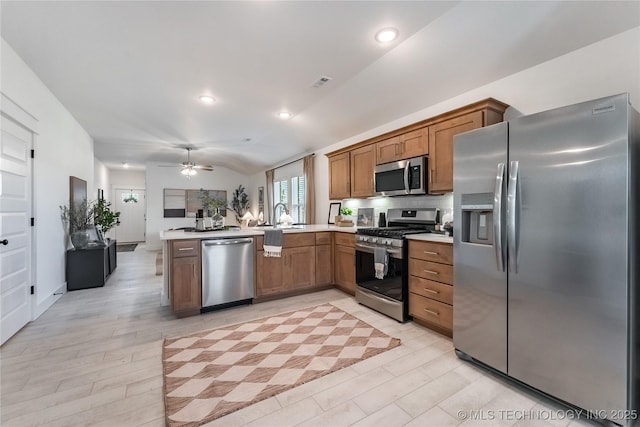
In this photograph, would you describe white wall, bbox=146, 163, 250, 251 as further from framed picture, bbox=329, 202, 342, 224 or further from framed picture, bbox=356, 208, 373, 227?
framed picture, bbox=356, 208, 373, 227

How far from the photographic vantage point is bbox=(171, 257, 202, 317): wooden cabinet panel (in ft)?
9.95

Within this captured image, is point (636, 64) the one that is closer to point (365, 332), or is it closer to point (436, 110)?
point (436, 110)

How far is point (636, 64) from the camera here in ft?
6.57

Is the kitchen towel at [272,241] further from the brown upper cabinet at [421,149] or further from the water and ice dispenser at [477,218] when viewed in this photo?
the water and ice dispenser at [477,218]

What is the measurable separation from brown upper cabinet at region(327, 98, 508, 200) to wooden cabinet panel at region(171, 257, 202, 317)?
245 cm

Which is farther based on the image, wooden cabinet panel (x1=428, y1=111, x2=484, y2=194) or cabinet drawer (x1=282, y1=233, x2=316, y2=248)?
cabinet drawer (x1=282, y1=233, x2=316, y2=248)

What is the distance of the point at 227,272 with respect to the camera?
3346mm

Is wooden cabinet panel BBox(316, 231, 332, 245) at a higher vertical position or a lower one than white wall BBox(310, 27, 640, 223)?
lower

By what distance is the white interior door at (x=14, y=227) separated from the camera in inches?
99.6

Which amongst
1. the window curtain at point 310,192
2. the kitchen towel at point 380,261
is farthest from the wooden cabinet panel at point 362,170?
the window curtain at point 310,192

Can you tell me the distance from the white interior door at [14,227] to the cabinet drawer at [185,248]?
1.37 m

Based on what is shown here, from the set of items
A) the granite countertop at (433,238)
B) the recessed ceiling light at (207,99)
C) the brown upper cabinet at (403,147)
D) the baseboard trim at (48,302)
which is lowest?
the baseboard trim at (48,302)

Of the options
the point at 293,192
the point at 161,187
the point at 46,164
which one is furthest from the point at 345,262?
the point at 161,187

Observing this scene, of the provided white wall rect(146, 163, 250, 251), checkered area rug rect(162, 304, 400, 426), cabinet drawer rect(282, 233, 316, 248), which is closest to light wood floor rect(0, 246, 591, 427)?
checkered area rug rect(162, 304, 400, 426)
